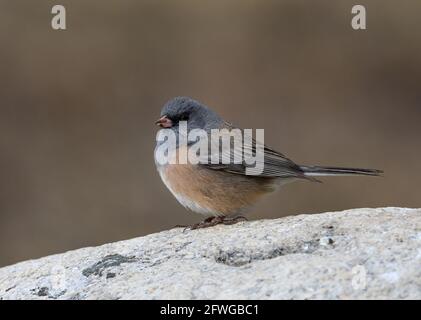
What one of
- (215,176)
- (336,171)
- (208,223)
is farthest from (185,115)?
(336,171)

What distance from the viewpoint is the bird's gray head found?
4957mm

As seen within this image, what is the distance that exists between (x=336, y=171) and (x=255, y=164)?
0.51 meters

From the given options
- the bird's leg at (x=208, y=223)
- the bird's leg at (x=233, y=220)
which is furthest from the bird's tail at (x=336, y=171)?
the bird's leg at (x=208, y=223)

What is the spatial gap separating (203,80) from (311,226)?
6028 millimetres

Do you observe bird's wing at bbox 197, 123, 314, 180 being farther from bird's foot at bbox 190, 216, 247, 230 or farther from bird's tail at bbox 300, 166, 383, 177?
bird's foot at bbox 190, 216, 247, 230

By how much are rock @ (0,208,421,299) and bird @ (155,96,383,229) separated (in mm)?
304

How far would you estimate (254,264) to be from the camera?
3.48 m

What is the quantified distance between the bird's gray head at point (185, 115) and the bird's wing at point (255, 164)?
157 millimetres

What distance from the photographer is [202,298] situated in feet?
10.4

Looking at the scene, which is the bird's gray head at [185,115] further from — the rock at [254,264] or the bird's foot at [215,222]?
the rock at [254,264]

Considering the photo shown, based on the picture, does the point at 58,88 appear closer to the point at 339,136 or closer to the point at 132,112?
the point at 132,112

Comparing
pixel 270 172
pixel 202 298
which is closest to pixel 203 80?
pixel 270 172

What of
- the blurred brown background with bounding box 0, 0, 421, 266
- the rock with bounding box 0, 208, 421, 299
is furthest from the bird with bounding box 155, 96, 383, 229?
the blurred brown background with bounding box 0, 0, 421, 266

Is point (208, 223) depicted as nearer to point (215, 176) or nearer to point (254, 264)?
point (215, 176)
